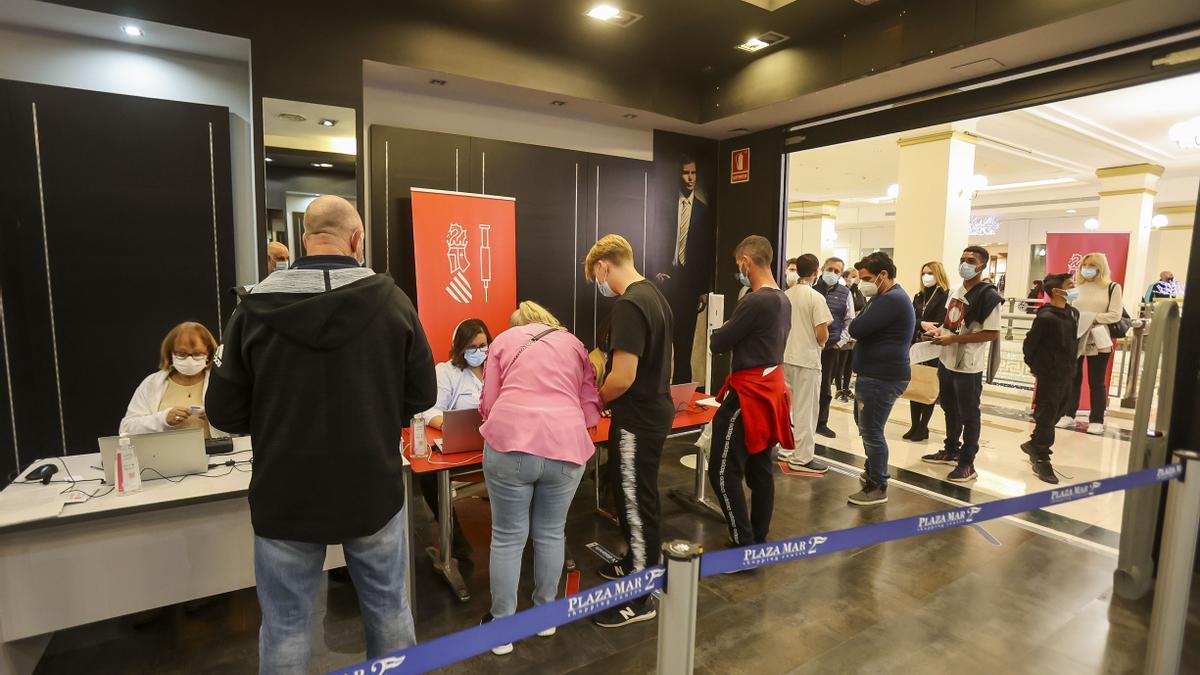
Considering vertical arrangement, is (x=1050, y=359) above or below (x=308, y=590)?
above

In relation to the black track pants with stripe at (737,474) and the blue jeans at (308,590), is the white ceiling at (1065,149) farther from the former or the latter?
the blue jeans at (308,590)

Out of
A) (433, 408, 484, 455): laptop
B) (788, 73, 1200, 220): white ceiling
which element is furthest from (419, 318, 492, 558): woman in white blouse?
(788, 73, 1200, 220): white ceiling

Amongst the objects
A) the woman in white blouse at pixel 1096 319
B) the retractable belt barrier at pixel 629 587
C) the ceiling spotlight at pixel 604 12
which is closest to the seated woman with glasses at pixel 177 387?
the retractable belt barrier at pixel 629 587

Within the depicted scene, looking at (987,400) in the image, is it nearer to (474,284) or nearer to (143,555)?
(474,284)

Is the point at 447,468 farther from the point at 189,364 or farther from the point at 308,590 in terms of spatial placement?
the point at 189,364

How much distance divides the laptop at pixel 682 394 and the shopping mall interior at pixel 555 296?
0.12 metres

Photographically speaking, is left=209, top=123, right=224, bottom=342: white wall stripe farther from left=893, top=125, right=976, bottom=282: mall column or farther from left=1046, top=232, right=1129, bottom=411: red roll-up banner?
left=893, top=125, right=976, bottom=282: mall column

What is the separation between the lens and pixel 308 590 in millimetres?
1557

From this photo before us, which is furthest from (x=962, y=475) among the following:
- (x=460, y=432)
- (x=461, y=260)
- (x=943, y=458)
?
(x=461, y=260)

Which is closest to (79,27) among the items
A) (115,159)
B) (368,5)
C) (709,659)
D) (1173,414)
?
(115,159)

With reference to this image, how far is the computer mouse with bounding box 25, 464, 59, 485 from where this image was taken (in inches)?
82.5

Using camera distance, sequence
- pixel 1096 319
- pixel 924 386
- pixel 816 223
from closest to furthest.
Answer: pixel 1096 319 < pixel 924 386 < pixel 816 223

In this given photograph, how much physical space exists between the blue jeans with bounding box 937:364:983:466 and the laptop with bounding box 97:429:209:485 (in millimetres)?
4510

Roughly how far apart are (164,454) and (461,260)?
2.59m
